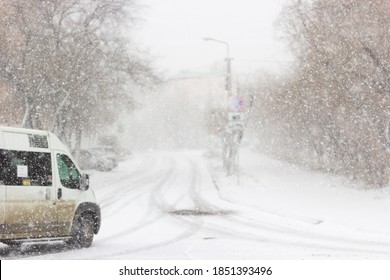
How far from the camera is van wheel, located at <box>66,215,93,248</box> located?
1206 cm

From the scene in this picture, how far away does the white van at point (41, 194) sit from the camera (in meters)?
10.6

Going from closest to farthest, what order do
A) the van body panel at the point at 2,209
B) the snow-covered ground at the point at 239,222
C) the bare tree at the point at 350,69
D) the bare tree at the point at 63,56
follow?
the van body panel at the point at 2,209
the snow-covered ground at the point at 239,222
the bare tree at the point at 350,69
the bare tree at the point at 63,56

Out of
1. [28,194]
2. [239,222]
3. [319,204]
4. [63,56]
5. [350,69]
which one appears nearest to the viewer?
[28,194]

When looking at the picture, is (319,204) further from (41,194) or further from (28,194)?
(28,194)

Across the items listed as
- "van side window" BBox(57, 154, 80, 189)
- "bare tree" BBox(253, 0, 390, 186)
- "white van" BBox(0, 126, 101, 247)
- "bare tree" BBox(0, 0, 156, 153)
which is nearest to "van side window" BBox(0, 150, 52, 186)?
"white van" BBox(0, 126, 101, 247)

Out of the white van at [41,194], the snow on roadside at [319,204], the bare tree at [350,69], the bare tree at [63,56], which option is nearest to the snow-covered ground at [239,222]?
the snow on roadside at [319,204]

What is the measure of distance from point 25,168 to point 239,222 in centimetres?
782

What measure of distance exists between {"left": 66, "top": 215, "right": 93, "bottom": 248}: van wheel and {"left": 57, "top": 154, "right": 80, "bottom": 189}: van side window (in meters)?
0.73

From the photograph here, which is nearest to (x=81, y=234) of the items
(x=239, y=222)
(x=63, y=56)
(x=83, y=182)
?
(x=83, y=182)

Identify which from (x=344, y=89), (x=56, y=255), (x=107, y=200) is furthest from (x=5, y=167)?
(x=344, y=89)

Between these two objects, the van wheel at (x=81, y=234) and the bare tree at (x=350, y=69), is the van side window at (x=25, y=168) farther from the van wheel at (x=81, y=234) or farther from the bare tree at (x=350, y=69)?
the bare tree at (x=350, y=69)

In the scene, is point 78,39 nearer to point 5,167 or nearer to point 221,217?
point 221,217

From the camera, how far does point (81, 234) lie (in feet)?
39.7

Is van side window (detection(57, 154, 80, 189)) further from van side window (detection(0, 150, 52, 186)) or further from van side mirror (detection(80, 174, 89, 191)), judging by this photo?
van side window (detection(0, 150, 52, 186))
